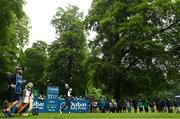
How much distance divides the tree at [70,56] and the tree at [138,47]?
1621 centimetres

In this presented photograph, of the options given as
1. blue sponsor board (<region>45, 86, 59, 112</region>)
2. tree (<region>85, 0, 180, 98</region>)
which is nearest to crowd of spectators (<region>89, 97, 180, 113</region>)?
tree (<region>85, 0, 180, 98</region>)

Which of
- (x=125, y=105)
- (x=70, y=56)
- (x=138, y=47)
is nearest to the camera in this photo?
(x=125, y=105)

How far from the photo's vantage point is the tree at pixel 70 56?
65375mm

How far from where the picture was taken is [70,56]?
2584 inches

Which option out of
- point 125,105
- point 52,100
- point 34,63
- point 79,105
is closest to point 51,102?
point 52,100

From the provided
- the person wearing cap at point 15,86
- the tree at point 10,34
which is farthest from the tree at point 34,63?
the person wearing cap at point 15,86

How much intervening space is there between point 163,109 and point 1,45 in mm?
17833

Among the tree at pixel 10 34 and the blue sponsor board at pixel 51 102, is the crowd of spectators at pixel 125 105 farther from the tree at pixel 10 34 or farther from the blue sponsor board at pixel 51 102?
the tree at pixel 10 34

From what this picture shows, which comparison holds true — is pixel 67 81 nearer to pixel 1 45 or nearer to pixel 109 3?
pixel 109 3

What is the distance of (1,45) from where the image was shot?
39.6m

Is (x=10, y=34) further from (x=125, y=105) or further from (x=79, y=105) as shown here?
(x=125, y=105)

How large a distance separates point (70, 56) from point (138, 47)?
21.5m

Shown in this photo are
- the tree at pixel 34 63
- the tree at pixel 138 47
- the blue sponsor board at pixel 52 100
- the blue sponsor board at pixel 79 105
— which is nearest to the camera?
the blue sponsor board at pixel 52 100

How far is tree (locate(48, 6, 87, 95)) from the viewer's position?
214 ft
